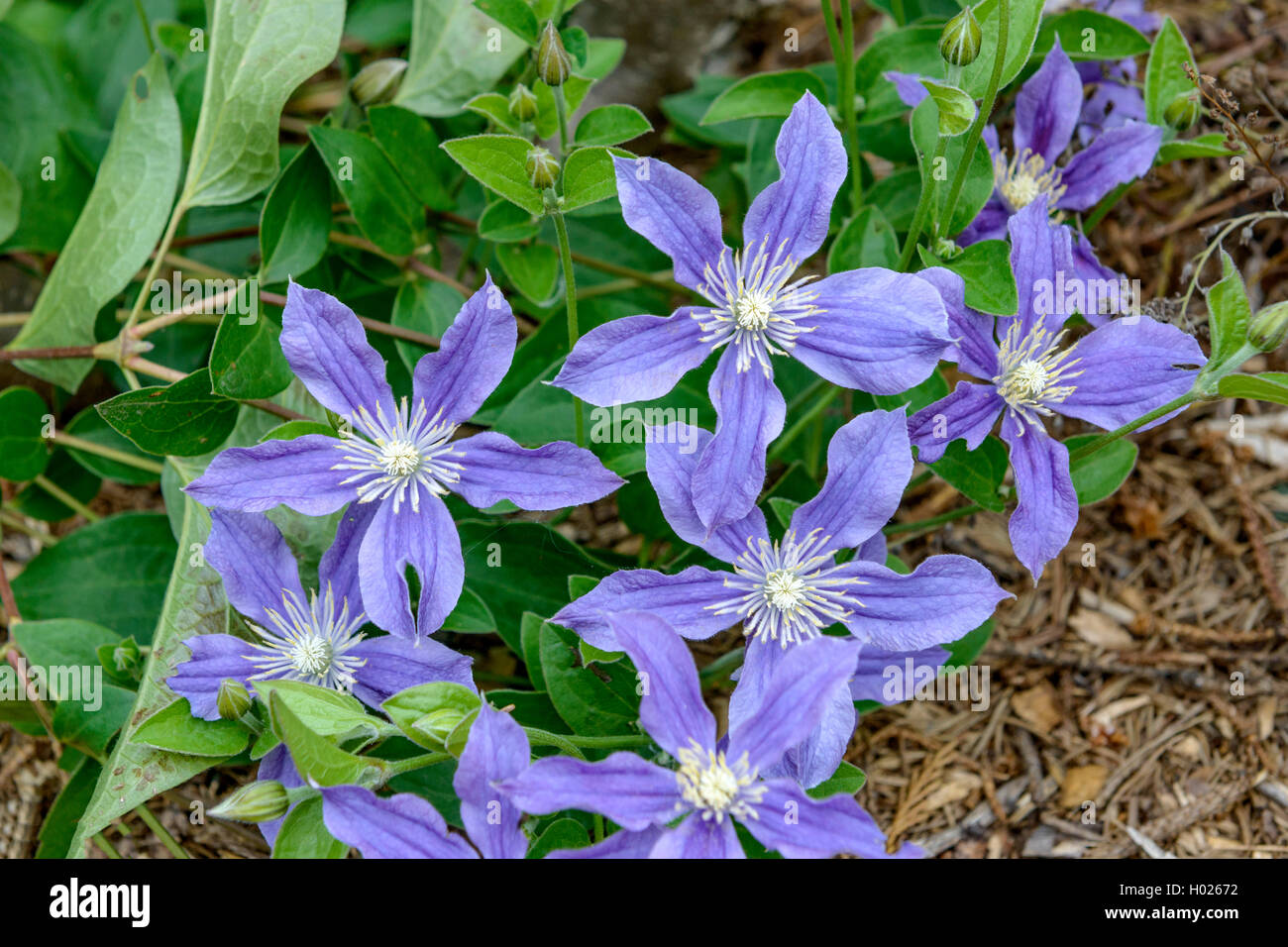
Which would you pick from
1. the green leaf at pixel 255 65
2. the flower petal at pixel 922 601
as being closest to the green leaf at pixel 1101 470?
the flower petal at pixel 922 601

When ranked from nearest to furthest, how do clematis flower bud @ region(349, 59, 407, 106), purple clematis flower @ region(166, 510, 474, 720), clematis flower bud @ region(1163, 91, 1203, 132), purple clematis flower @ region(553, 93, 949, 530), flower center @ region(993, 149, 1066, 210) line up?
purple clematis flower @ region(553, 93, 949, 530) → purple clematis flower @ region(166, 510, 474, 720) → clematis flower bud @ region(1163, 91, 1203, 132) → flower center @ region(993, 149, 1066, 210) → clematis flower bud @ region(349, 59, 407, 106)

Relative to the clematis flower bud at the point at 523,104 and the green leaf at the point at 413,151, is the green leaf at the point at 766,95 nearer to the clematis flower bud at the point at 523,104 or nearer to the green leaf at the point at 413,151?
the clematis flower bud at the point at 523,104

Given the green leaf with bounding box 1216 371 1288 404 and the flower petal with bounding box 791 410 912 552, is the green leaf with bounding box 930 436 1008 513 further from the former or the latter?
the green leaf with bounding box 1216 371 1288 404

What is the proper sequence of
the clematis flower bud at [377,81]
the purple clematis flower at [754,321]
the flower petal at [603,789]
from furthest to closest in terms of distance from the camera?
1. the clematis flower bud at [377,81]
2. the purple clematis flower at [754,321]
3. the flower petal at [603,789]

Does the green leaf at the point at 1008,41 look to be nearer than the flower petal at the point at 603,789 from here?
No

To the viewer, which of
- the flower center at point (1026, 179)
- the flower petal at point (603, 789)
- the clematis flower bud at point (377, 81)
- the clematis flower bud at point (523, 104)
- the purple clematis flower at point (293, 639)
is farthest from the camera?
the clematis flower bud at point (377, 81)

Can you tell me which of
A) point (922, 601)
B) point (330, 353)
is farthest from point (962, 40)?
point (330, 353)

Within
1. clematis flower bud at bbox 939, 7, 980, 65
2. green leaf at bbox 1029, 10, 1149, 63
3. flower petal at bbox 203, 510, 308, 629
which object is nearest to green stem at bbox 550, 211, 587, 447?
flower petal at bbox 203, 510, 308, 629

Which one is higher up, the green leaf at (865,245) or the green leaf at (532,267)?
the green leaf at (532,267)
